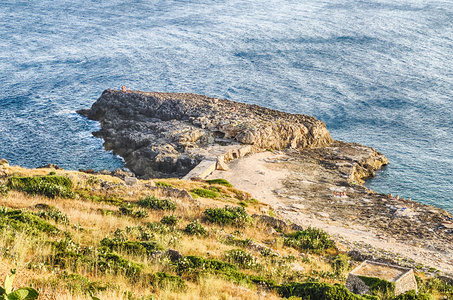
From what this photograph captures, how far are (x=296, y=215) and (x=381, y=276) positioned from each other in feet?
61.4

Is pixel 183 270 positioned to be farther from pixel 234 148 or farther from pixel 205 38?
pixel 205 38

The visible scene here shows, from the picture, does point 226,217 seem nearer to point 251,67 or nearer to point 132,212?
point 132,212

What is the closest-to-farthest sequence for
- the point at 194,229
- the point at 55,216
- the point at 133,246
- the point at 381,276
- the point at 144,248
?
the point at 144,248 → the point at 133,246 → the point at 381,276 → the point at 55,216 → the point at 194,229

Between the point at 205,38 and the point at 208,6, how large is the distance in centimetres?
2884

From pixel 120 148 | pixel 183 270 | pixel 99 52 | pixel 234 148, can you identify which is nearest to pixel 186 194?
pixel 183 270

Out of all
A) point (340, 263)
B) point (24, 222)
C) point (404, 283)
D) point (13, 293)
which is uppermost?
point (13, 293)

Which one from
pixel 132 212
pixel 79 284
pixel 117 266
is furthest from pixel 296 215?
pixel 79 284

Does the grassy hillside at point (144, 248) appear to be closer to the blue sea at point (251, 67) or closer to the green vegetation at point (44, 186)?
the green vegetation at point (44, 186)

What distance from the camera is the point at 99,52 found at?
88.6 meters

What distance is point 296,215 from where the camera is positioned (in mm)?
32062

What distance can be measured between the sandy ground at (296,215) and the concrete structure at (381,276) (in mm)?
8446

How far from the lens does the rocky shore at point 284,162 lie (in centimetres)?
2958

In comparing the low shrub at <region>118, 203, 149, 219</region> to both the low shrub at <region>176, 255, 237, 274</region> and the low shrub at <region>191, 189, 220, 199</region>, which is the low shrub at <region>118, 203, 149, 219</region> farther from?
the low shrub at <region>191, 189, 220, 199</region>

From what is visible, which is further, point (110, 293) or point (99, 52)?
point (99, 52)
